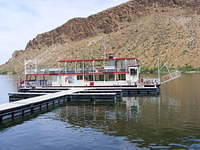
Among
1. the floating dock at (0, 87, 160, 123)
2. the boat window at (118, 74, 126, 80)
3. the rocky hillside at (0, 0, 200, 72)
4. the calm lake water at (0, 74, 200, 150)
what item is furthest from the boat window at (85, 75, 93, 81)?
the rocky hillside at (0, 0, 200, 72)

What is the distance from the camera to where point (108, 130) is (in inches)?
775

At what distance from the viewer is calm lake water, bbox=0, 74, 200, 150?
16.6m

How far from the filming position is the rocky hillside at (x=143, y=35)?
115438mm

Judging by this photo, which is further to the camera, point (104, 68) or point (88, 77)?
point (88, 77)

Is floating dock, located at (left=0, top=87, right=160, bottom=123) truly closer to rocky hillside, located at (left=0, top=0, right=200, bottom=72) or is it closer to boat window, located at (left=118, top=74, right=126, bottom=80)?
boat window, located at (left=118, top=74, right=126, bottom=80)

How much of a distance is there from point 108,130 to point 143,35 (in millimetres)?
118596

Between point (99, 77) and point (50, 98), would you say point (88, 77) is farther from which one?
point (50, 98)

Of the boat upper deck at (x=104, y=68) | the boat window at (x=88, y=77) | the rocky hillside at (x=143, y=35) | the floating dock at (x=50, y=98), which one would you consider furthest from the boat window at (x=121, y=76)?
the rocky hillside at (x=143, y=35)

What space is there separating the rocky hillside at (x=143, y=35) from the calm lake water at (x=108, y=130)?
5793cm

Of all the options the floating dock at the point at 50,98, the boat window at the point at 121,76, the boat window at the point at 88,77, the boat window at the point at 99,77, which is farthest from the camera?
the boat window at the point at 88,77

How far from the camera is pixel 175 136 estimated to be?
17.9 metres

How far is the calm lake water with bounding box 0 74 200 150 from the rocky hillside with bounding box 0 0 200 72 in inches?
2281

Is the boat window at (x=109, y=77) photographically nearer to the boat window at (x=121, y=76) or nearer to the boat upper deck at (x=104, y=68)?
the boat upper deck at (x=104, y=68)

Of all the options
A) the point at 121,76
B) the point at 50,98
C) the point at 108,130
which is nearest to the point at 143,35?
the point at 121,76
